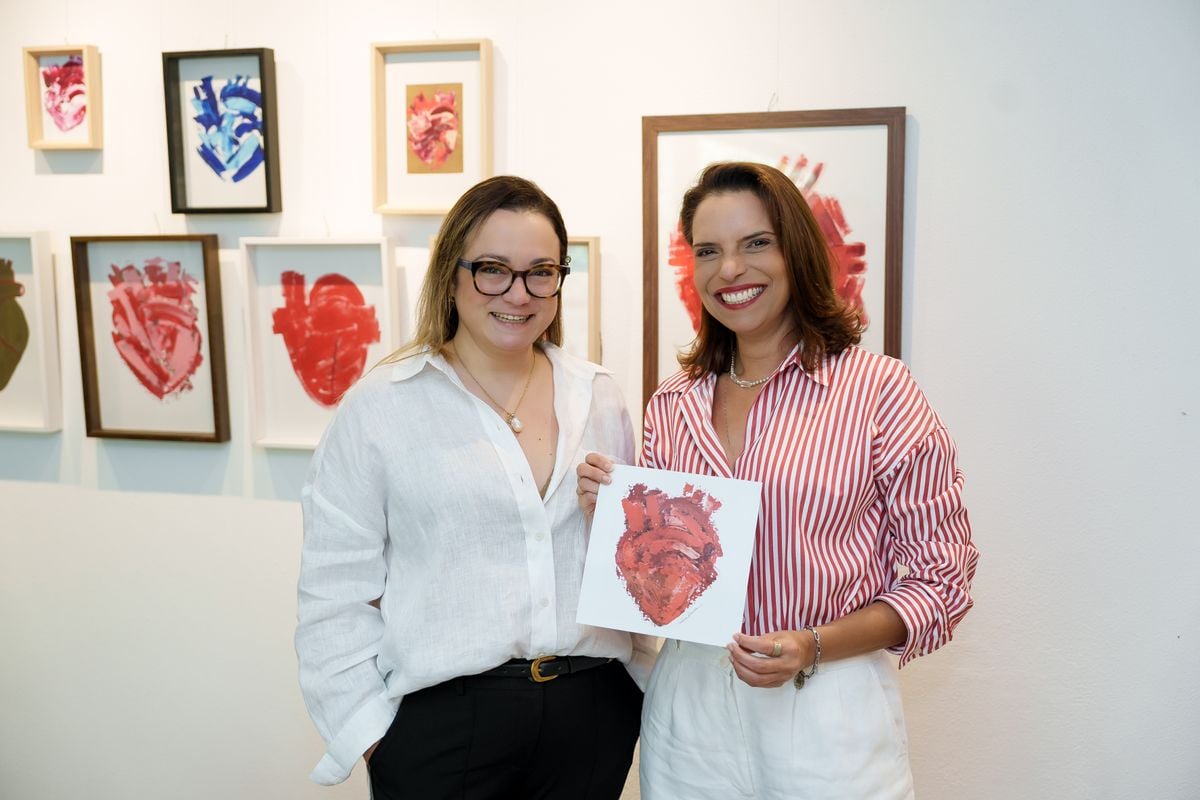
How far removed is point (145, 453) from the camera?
8.63 feet

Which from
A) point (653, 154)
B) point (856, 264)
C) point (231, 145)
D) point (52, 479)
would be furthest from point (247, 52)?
point (856, 264)

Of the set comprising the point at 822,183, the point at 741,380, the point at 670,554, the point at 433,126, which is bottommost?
the point at 670,554

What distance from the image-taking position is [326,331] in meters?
2.43

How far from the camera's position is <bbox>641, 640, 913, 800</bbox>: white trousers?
145 centimetres

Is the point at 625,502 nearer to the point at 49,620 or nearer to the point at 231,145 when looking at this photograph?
the point at 231,145

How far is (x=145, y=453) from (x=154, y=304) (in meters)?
0.43

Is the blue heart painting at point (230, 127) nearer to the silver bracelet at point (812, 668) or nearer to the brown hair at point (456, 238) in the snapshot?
the brown hair at point (456, 238)

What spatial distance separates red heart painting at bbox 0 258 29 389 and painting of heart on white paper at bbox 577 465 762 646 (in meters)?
1.97

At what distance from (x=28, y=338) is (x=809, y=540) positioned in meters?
2.28

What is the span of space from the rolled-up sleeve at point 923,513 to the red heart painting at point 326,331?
140 cm

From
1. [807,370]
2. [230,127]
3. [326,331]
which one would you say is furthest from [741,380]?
[230,127]

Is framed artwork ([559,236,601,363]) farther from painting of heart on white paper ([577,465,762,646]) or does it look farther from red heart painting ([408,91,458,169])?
painting of heart on white paper ([577,465,762,646])

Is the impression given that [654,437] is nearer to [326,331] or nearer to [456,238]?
[456,238]

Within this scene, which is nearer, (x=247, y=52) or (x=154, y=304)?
(x=247, y=52)
